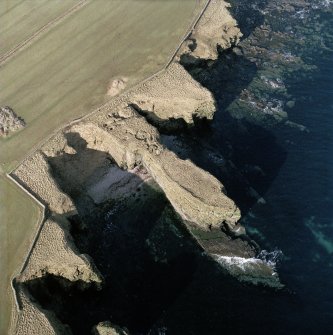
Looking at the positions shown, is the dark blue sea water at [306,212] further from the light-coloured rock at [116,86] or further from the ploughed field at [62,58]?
the light-coloured rock at [116,86]

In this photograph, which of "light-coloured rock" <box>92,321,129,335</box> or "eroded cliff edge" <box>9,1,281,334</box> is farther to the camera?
"eroded cliff edge" <box>9,1,281,334</box>

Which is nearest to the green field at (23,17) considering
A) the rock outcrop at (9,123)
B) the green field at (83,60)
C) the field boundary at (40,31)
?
the field boundary at (40,31)

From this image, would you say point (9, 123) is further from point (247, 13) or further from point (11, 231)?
point (247, 13)

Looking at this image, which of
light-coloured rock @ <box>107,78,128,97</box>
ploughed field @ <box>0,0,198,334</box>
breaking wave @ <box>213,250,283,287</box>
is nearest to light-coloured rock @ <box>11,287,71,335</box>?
ploughed field @ <box>0,0,198,334</box>

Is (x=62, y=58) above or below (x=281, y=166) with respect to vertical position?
below

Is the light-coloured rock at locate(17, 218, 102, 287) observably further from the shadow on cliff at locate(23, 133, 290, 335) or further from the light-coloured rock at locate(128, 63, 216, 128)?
the light-coloured rock at locate(128, 63, 216, 128)

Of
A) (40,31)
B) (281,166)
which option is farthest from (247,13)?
(40,31)

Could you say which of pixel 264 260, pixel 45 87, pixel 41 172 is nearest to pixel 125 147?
pixel 41 172
